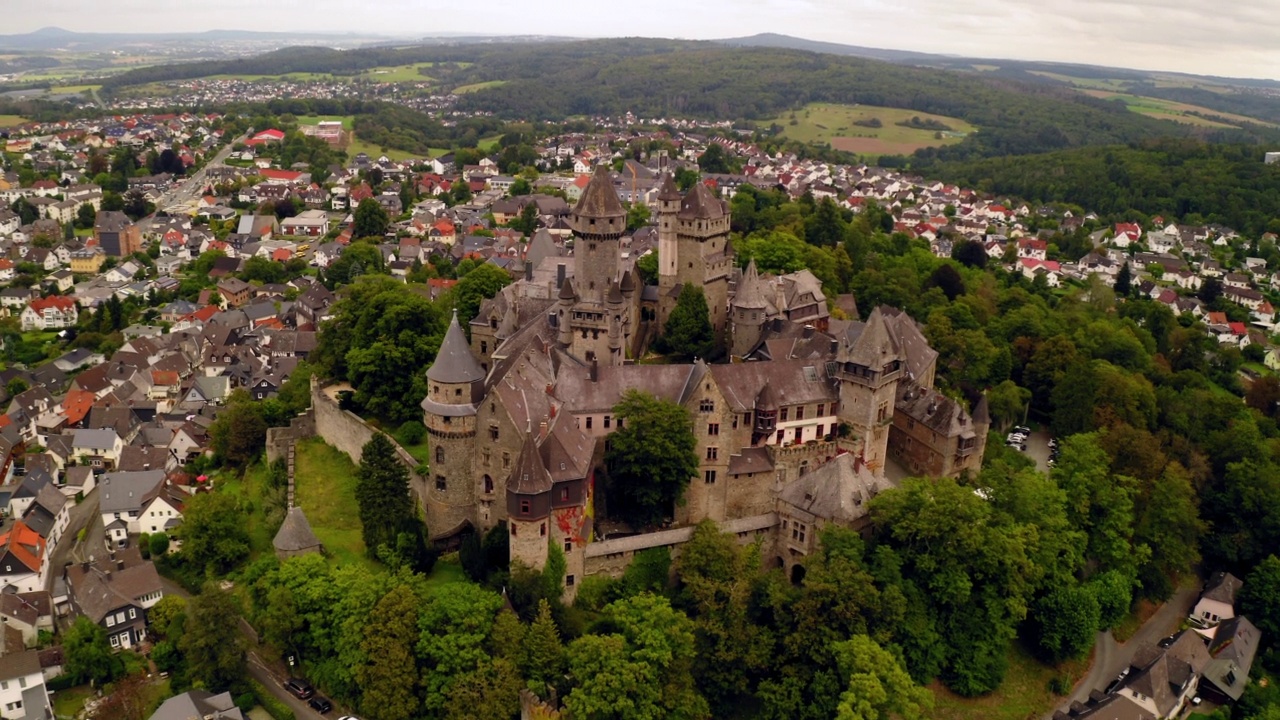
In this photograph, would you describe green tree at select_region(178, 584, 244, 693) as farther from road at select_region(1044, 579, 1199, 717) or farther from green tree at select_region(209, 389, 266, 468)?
road at select_region(1044, 579, 1199, 717)

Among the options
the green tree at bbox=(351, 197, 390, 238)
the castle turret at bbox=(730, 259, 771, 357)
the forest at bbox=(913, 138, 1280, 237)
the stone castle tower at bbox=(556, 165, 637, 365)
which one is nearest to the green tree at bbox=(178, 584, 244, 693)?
the stone castle tower at bbox=(556, 165, 637, 365)

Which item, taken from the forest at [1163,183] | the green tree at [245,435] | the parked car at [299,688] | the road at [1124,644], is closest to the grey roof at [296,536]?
the parked car at [299,688]

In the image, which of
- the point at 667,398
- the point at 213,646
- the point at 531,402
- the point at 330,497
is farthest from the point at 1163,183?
the point at 213,646

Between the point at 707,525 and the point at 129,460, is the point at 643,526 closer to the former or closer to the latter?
the point at 707,525

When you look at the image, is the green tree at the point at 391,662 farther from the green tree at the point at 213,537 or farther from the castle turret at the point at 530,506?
the green tree at the point at 213,537

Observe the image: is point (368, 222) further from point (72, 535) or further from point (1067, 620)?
point (1067, 620)

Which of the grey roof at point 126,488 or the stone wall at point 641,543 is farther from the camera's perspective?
the grey roof at point 126,488
